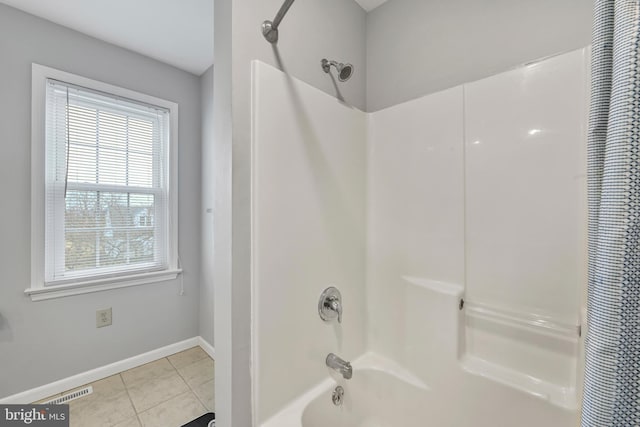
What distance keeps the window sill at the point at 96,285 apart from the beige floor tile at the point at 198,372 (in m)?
0.78

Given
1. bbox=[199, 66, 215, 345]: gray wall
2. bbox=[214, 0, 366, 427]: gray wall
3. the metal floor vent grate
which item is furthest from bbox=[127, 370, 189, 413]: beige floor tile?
bbox=[214, 0, 366, 427]: gray wall

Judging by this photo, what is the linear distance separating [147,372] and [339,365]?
71.1 inches

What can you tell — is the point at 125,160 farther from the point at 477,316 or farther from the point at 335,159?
the point at 477,316

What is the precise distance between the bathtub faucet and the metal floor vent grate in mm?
1856

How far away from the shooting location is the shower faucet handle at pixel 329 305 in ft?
3.84

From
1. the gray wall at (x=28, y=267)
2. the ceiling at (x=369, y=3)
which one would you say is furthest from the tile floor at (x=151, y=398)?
the ceiling at (x=369, y=3)

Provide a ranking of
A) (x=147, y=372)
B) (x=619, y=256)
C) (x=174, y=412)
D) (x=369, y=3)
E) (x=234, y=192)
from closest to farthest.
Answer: (x=619, y=256) < (x=234, y=192) < (x=369, y=3) < (x=174, y=412) < (x=147, y=372)

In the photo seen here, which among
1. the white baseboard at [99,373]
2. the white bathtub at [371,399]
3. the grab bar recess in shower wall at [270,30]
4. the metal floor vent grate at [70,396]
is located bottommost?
the metal floor vent grate at [70,396]

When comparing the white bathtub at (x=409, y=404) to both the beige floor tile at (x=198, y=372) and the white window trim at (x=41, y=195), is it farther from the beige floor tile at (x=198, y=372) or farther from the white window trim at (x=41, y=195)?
the white window trim at (x=41, y=195)

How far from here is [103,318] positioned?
194cm

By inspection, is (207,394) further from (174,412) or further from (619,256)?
(619,256)

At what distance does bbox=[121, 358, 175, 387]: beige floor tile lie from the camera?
191 centimetres

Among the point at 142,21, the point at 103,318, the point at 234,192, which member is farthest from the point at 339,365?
the point at 142,21

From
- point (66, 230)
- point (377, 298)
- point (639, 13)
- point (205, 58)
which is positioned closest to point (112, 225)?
point (66, 230)
